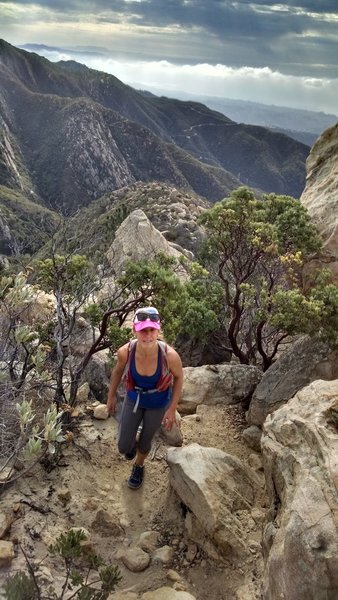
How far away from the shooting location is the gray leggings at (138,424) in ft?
22.7

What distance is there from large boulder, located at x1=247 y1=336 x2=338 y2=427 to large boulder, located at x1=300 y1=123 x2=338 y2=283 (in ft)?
6.32

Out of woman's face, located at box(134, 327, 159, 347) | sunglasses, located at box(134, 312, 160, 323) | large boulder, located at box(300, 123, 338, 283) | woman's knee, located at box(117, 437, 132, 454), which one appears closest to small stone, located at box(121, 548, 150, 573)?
woman's knee, located at box(117, 437, 132, 454)

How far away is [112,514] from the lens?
7133 mm

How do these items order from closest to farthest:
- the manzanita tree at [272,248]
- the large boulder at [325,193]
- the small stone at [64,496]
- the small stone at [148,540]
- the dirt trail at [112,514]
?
the dirt trail at [112,514] → the small stone at [148,540] → the small stone at [64,496] → the manzanita tree at [272,248] → the large boulder at [325,193]

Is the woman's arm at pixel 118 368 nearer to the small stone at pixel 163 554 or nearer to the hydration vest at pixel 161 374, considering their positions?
the hydration vest at pixel 161 374

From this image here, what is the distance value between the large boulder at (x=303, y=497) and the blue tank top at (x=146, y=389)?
1550mm

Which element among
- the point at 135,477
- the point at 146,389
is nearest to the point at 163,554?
the point at 135,477

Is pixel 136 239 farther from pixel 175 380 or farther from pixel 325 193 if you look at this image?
pixel 175 380

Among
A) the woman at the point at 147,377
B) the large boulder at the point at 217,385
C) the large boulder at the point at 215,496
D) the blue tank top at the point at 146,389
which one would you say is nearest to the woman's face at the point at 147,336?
the woman at the point at 147,377

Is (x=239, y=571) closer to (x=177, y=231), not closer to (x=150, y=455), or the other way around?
(x=150, y=455)

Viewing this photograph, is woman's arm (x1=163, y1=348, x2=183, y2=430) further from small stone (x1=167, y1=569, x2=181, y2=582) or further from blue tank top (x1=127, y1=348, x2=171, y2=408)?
small stone (x1=167, y1=569, x2=181, y2=582)

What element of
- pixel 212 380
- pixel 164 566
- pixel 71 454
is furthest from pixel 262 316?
pixel 164 566

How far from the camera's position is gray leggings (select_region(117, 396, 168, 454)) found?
693cm

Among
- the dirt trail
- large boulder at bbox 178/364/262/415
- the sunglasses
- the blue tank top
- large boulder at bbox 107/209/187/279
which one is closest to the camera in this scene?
the dirt trail
